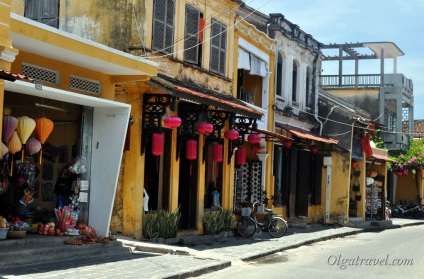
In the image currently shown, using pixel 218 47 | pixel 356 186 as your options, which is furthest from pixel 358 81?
pixel 218 47

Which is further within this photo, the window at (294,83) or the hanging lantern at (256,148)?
the window at (294,83)

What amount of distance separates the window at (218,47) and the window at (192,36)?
812 mm

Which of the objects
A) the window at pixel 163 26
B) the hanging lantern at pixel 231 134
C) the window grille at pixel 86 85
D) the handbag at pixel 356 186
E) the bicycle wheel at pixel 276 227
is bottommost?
the bicycle wheel at pixel 276 227

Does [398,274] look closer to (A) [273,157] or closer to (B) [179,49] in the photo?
(B) [179,49]

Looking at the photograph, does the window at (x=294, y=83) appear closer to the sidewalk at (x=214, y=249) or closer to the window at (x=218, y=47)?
the sidewalk at (x=214, y=249)

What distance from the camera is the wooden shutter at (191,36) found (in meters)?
18.4

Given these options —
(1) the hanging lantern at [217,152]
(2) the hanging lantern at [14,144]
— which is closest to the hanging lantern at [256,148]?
(1) the hanging lantern at [217,152]

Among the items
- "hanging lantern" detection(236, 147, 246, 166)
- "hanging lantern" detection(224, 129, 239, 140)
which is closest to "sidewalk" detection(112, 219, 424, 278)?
"hanging lantern" detection(236, 147, 246, 166)

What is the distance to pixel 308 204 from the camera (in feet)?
93.5

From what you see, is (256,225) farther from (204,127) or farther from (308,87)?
(308,87)

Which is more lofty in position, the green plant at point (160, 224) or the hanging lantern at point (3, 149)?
the hanging lantern at point (3, 149)

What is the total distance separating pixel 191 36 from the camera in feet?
60.9

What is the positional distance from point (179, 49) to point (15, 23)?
22.6 ft

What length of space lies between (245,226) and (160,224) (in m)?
4.14
